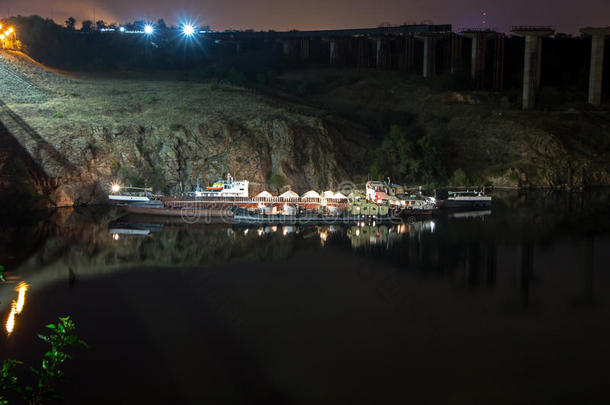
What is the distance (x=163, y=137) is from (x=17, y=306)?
3680 cm

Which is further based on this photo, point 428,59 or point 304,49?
point 304,49

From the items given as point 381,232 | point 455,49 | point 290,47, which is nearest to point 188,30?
point 290,47

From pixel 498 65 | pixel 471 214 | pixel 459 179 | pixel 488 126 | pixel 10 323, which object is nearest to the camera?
pixel 10 323

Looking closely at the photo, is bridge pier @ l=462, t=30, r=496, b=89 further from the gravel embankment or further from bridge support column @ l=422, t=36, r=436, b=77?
the gravel embankment

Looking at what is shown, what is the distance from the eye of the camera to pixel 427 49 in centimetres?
8881

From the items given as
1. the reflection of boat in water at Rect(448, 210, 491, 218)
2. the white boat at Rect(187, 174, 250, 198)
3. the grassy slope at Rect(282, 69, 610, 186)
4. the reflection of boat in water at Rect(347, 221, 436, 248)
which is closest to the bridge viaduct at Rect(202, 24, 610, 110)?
the grassy slope at Rect(282, 69, 610, 186)

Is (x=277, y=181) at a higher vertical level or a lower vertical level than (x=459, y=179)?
lower

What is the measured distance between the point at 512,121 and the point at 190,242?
49.7m

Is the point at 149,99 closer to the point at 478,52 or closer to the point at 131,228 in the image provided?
the point at 131,228

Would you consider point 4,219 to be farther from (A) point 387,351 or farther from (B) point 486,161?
(B) point 486,161

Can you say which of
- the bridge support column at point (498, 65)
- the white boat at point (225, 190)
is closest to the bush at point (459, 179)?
the white boat at point (225, 190)

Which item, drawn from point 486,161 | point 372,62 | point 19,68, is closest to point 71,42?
point 19,68

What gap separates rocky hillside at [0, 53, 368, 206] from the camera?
181 feet

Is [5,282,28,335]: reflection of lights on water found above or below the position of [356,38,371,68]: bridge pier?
below
